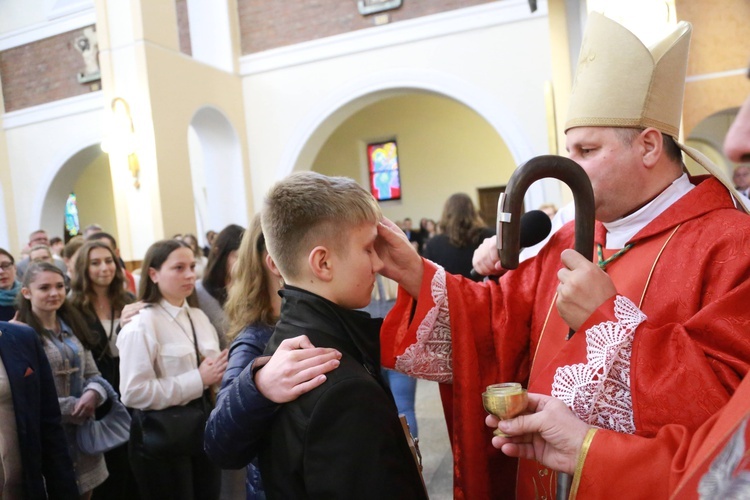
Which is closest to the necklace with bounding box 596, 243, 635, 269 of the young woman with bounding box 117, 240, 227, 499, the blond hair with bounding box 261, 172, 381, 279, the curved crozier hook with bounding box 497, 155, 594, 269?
the curved crozier hook with bounding box 497, 155, 594, 269

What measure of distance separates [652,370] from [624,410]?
0.10 metres

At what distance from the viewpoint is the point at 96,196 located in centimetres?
1786

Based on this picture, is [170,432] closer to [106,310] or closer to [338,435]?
[106,310]

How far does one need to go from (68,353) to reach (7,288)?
1.18 metres


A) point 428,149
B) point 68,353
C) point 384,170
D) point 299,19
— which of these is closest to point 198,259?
point 68,353

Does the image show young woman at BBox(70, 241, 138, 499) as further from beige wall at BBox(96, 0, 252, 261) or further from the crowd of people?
beige wall at BBox(96, 0, 252, 261)

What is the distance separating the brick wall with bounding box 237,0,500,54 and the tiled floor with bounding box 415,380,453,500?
21.7ft

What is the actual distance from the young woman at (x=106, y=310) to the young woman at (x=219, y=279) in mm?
578

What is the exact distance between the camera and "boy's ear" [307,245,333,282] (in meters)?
1.33

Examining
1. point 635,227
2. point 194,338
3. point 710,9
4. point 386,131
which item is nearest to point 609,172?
point 635,227

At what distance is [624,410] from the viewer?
4.01 ft

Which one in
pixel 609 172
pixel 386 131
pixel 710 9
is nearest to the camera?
pixel 609 172

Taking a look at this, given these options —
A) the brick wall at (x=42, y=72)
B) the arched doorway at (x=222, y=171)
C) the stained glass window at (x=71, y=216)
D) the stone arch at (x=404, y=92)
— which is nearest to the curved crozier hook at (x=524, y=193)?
the stone arch at (x=404, y=92)

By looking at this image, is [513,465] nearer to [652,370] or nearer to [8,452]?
[652,370]
